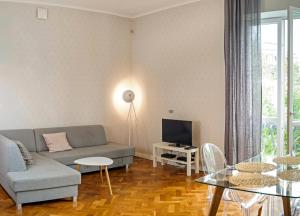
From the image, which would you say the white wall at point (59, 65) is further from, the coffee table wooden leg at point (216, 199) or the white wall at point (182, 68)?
the coffee table wooden leg at point (216, 199)

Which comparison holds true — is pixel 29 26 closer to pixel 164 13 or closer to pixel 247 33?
pixel 164 13

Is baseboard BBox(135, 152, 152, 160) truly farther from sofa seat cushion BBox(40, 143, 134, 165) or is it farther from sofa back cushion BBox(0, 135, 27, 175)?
sofa back cushion BBox(0, 135, 27, 175)

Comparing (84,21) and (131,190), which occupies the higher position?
(84,21)

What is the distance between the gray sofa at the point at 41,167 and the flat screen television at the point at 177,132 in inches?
25.5

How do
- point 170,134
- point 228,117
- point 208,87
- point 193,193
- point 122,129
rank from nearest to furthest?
point 193,193
point 228,117
point 208,87
point 170,134
point 122,129

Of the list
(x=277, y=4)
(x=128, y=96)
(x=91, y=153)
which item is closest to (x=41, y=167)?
(x=91, y=153)

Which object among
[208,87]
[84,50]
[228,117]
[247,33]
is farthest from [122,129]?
[247,33]

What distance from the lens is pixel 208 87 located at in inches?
203

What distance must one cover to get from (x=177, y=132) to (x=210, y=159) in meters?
2.24

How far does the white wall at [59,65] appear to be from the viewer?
5238 mm

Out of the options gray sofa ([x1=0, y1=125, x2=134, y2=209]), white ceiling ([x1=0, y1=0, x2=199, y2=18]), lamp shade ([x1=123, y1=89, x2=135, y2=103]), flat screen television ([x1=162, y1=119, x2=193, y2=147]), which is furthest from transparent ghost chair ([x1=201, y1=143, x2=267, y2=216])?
lamp shade ([x1=123, y1=89, x2=135, y2=103])

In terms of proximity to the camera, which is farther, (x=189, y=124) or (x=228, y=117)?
(x=189, y=124)

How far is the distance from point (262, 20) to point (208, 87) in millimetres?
1229

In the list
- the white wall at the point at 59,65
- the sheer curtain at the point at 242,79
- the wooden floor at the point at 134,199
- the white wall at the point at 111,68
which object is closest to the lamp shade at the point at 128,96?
the white wall at the point at 111,68
